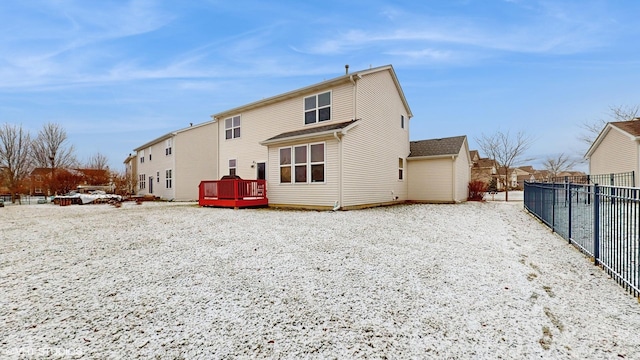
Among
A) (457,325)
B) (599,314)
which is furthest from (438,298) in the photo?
(599,314)

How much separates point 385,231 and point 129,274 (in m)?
5.39

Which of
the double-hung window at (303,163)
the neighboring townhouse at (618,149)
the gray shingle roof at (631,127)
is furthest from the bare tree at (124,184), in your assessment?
the gray shingle roof at (631,127)

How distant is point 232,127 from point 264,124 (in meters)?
2.74

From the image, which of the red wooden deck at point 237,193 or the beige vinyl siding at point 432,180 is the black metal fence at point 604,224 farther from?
the red wooden deck at point 237,193

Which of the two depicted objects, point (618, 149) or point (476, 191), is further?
point (476, 191)

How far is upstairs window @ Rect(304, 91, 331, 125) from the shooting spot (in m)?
12.8

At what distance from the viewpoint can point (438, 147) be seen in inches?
650

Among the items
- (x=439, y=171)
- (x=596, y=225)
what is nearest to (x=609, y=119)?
(x=439, y=171)

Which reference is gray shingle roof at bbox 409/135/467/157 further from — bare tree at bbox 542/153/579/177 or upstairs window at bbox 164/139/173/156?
bare tree at bbox 542/153/579/177

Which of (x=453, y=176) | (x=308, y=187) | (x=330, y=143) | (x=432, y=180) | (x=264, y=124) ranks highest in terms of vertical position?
(x=264, y=124)

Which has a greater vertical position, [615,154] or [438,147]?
[438,147]

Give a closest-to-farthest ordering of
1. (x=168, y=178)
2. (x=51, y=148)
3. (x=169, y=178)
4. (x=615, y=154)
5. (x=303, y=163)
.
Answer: (x=303, y=163)
(x=615, y=154)
(x=169, y=178)
(x=168, y=178)
(x=51, y=148)

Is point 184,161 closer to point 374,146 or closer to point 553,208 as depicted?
point 374,146

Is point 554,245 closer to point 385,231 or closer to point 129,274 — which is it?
point 385,231
